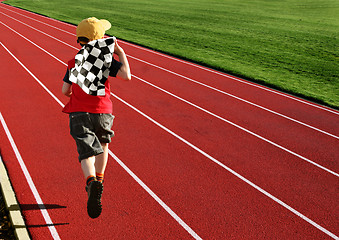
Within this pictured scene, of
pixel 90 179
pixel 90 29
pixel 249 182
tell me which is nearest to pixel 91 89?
pixel 90 29

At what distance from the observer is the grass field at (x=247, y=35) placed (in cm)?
1197

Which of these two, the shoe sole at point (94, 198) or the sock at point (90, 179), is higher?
the sock at point (90, 179)

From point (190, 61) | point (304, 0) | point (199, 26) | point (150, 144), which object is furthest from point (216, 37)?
point (304, 0)

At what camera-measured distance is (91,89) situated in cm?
346

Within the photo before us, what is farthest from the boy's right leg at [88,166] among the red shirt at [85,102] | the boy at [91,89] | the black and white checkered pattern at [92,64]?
the black and white checkered pattern at [92,64]

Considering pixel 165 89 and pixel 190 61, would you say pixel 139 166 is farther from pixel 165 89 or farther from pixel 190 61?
pixel 190 61

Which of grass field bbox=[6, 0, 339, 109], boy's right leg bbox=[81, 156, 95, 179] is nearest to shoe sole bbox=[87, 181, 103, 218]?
boy's right leg bbox=[81, 156, 95, 179]

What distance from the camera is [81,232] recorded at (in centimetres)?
381

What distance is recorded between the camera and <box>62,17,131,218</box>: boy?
3.40m

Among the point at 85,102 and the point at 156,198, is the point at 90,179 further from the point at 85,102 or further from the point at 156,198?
the point at 156,198

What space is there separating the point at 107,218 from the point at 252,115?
16.0 ft

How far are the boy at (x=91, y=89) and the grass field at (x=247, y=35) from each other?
7.39 m

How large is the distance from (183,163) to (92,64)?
8.71 feet

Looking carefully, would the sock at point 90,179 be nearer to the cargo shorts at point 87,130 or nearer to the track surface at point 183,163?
the cargo shorts at point 87,130
